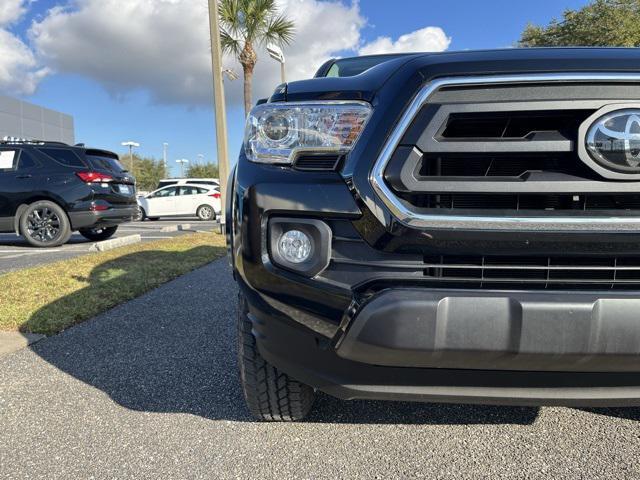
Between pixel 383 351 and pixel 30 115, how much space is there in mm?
48787

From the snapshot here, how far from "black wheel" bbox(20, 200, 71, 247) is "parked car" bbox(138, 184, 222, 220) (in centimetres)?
948

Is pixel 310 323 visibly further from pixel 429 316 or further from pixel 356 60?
pixel 356 60

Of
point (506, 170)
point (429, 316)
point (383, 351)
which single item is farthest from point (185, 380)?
point (506, 170)

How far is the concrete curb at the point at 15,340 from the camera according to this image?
107 inches

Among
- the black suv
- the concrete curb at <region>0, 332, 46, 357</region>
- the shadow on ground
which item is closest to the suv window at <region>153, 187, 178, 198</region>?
the black suv

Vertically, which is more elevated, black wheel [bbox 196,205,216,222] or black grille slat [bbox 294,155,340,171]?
black grille slat [bbox 294,155,340,171]

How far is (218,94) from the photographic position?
31.8 ft

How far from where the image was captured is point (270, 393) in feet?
5.73

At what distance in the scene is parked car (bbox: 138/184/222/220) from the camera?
55.7 ft

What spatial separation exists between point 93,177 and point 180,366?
5.93 m

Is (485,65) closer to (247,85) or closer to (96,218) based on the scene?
(96,218)

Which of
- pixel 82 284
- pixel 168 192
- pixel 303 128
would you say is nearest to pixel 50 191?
pixel 82 284

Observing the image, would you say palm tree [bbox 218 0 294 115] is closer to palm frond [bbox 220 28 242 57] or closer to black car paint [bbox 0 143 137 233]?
palm frond [bbox 220 28 242 57]

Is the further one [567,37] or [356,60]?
[567,37]
